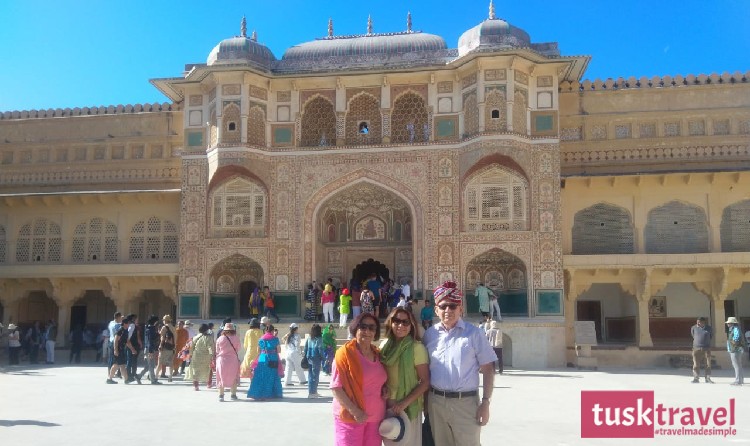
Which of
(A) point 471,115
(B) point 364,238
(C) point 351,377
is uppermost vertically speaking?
(A) point 471,115

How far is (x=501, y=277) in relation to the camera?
1952 centimetres

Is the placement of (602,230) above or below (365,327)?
above

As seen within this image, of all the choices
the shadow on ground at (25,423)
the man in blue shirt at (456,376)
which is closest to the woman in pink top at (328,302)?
the shadow on ground at (25,423)

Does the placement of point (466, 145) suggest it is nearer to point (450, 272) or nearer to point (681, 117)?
point (450, 272)

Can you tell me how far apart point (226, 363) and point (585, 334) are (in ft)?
32.8

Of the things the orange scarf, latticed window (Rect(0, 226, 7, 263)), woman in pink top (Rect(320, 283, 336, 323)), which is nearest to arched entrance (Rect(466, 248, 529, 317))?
woman in pink top (Rect(320, 283, 336, 323))

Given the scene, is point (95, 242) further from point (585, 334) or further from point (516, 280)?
point (585, 334)

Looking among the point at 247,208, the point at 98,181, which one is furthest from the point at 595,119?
the point at 98,181

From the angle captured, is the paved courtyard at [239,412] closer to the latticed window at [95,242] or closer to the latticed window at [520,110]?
the latticed window at [520,110]

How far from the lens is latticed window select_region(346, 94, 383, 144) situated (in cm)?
2019

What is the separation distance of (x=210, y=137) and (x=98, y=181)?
4483mm

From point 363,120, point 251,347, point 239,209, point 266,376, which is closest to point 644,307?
point 363,120

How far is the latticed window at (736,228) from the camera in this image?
765 inches

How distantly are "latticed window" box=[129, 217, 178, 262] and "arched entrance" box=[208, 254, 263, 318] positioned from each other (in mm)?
1937
